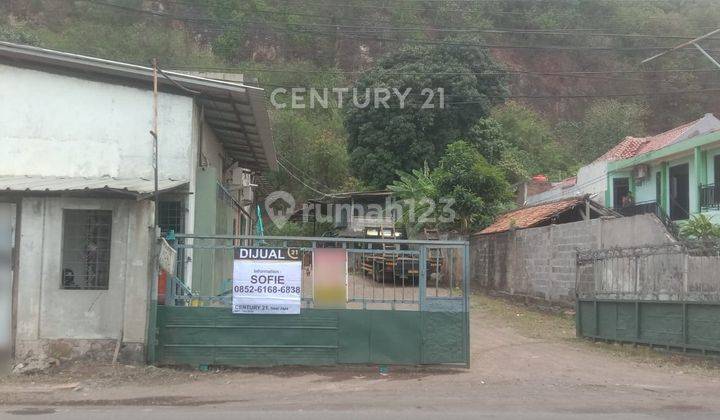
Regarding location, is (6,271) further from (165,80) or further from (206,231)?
(165,80)

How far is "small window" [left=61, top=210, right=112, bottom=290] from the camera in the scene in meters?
9.96

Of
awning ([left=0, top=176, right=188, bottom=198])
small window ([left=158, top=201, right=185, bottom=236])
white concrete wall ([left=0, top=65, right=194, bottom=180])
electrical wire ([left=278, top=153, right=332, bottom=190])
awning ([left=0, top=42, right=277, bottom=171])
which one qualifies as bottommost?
small window ([left=158, top=201, right=185, bottom=236])

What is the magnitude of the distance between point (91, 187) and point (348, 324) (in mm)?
4438

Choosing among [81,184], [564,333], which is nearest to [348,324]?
[81,184]

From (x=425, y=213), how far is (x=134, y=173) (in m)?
17.2

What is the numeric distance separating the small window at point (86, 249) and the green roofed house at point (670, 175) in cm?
2026

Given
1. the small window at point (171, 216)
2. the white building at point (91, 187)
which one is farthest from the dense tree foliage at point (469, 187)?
the small window at point (171, 216)

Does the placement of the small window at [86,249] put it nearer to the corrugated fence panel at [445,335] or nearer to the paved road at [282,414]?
the paved road at [282,414]

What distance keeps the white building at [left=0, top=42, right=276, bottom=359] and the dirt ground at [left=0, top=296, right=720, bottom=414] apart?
89 centimetres

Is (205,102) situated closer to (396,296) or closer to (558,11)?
(396,296)

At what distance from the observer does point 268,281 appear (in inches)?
393

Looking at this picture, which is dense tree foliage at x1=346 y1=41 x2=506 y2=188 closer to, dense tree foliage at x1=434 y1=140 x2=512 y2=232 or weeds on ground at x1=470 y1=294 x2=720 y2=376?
dense tree foliage at x1=434 y1=140 x2=512 y2=232

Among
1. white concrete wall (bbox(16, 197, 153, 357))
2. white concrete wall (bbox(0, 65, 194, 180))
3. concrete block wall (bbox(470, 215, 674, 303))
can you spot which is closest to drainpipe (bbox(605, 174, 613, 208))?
concrete block wall (bbox(470, 215, 674, 303))

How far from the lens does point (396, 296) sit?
1020cm
